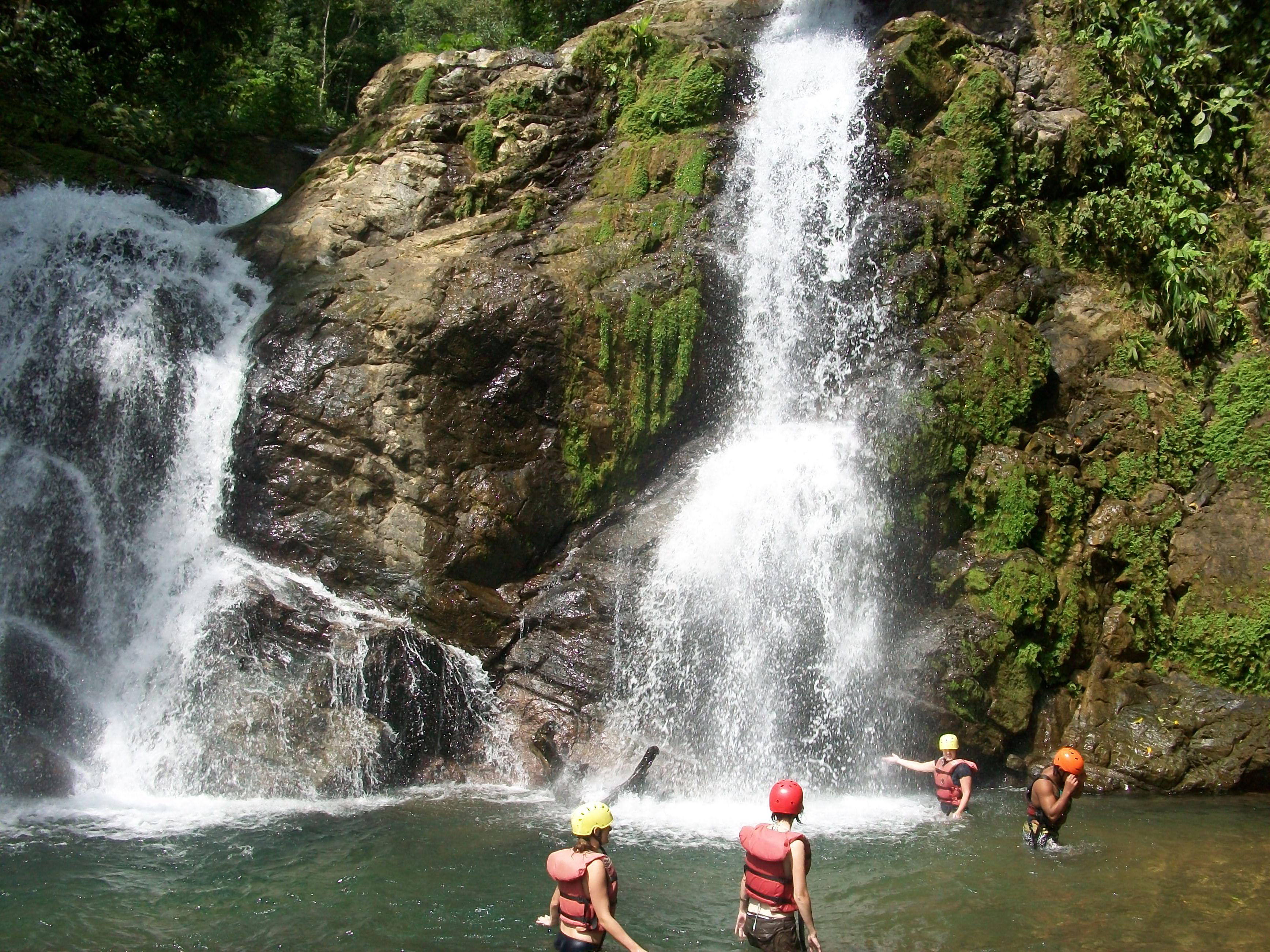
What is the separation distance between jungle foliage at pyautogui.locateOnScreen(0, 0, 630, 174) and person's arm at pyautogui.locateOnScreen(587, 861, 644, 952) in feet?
48.3

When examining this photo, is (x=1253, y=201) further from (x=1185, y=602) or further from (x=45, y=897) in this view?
(x=45, y=897)

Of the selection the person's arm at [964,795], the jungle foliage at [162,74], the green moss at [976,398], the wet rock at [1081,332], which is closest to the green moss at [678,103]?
the jungle foliage at [162,74]

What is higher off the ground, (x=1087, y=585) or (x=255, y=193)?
(x=255, y=193)

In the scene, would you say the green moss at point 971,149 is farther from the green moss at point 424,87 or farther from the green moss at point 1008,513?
the green moss at point 424,87

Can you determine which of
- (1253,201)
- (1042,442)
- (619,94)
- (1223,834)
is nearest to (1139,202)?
(1253,201)

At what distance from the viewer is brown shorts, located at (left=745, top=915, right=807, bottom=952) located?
5.30 m

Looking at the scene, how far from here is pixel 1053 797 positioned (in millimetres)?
8445

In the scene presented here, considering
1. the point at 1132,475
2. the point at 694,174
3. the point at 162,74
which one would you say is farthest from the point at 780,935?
the point at 162,74

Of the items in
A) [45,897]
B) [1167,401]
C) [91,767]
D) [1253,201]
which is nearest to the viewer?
[45,897]

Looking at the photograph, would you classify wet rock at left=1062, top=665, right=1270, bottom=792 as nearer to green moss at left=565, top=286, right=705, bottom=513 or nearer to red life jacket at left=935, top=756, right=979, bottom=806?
red life jacket at left=935, top=756, right=979, bottom=806

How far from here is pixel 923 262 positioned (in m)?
13.4

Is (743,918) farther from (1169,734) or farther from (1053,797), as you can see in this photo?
(1169,734)

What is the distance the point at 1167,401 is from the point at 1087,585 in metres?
2.69

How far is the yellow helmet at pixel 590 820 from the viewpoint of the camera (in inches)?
205
